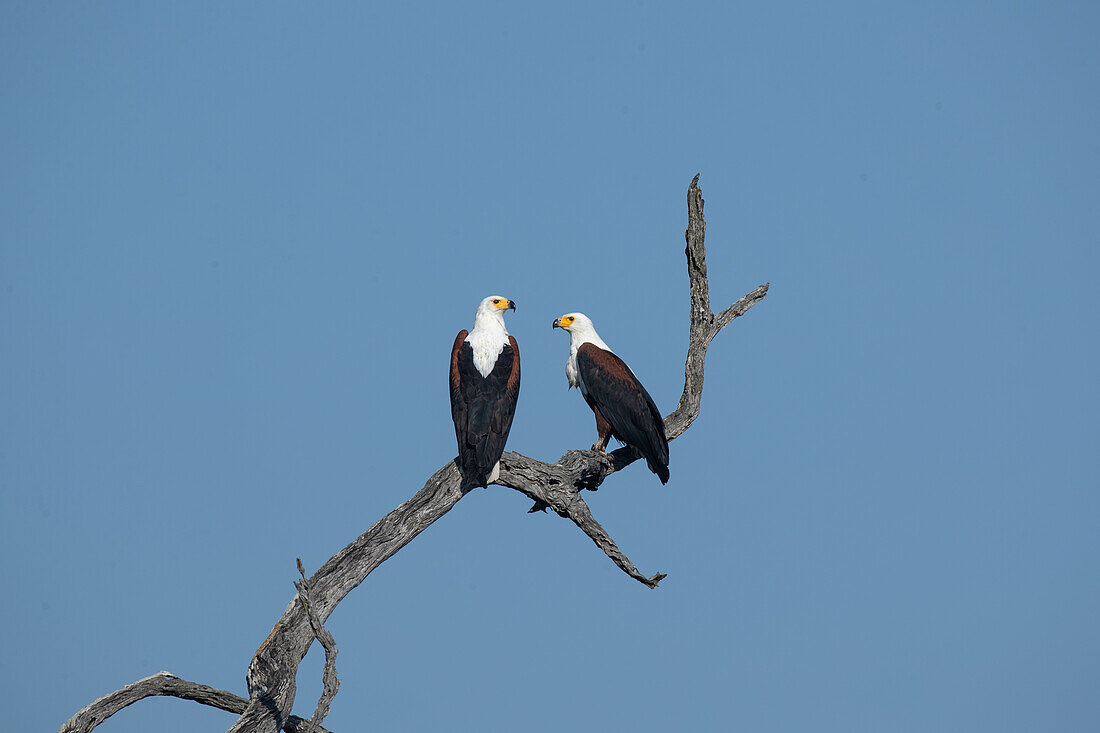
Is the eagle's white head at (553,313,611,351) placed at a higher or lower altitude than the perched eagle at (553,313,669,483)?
higher

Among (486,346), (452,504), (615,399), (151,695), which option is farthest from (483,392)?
(151,695)

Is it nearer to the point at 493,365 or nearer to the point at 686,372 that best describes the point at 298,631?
the point at 493,365

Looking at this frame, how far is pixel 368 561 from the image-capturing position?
777 centimetres

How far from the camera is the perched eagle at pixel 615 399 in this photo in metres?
8.86

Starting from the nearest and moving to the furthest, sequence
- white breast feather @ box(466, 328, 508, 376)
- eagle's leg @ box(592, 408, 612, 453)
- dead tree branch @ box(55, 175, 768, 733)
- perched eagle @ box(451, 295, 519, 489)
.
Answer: dead tree branch @ box(55, 175, 768, 733) < perched eagle @ box(451, 295, 519, 489) < white breast feather @ box(466, 328, 508, 376) < eagle's leg @ box(592, 408, 612, 453)

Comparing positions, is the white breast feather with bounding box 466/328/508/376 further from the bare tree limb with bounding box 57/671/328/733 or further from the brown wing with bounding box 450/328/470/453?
the bare tree limb with bounding box 57/671/328/733

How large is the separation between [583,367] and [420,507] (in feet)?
7.12

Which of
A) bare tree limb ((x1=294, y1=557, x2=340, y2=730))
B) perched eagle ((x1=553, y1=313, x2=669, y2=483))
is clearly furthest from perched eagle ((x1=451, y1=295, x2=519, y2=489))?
bare tree limb ((x1=294, y1=557, x2=340, y2=730))

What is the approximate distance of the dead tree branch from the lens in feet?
24.2

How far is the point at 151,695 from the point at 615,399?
14.0ft

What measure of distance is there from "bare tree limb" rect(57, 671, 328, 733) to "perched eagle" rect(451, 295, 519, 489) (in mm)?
2219

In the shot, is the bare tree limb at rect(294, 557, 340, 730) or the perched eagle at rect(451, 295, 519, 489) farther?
the perched eagle at rect(451, 295, 519, 489)

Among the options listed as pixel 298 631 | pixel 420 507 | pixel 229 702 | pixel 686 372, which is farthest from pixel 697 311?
pixel 229 702

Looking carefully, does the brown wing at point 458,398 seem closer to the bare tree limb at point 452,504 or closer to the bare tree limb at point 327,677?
the bare tree limb at point 452,504
